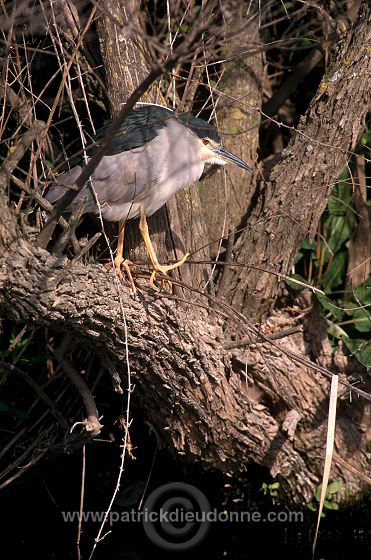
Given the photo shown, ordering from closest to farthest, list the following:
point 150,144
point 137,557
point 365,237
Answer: point 150,144, point 137,557, point 365,237

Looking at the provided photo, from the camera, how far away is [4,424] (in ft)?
11.3

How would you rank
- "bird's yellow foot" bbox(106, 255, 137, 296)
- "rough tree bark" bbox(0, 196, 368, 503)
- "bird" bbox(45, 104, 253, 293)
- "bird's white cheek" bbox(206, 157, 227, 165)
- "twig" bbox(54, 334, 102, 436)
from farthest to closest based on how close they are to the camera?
"bird's white cheek" bbox(206, 157, 227, 165) → "twig" bbox(54, 334, 102, 436) → "bird" bbox(45, 104, 253, 293) → "bird's yellow foot" bbox(106, 255, 137, 296) → "rough tree bark" bbox(0, 196, 368, 503)

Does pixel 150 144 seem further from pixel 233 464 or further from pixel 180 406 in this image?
pixel 233 464

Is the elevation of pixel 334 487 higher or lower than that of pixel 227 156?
lower

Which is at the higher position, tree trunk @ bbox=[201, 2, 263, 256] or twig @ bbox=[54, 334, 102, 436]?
tree trunk @ bbox=[201, 2, 263, 256]

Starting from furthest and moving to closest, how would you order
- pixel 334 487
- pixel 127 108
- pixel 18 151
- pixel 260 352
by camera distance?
1. pixel 334 487
2. pixel 260 352
3. pixel 18 151
4. pixel 127 108

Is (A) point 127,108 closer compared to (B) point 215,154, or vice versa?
(A) point 127,108

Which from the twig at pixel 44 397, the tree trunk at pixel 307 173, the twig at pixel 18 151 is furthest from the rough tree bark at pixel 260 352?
the twig at pixel 18 151

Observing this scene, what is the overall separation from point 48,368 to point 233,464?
98 centimetres

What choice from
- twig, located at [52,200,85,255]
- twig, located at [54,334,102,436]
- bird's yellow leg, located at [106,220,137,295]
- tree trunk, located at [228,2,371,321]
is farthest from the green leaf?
twig, located at [52,200,85,255]

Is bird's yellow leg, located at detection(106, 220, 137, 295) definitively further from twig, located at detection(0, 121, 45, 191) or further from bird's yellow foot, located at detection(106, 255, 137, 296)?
twig, located at detection(0, 121, 45, 191)

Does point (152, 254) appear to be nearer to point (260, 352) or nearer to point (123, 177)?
point (123, 177)

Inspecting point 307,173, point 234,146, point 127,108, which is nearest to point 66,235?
point 127,108

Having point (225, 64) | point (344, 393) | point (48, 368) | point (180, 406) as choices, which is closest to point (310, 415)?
point (344, 393)
